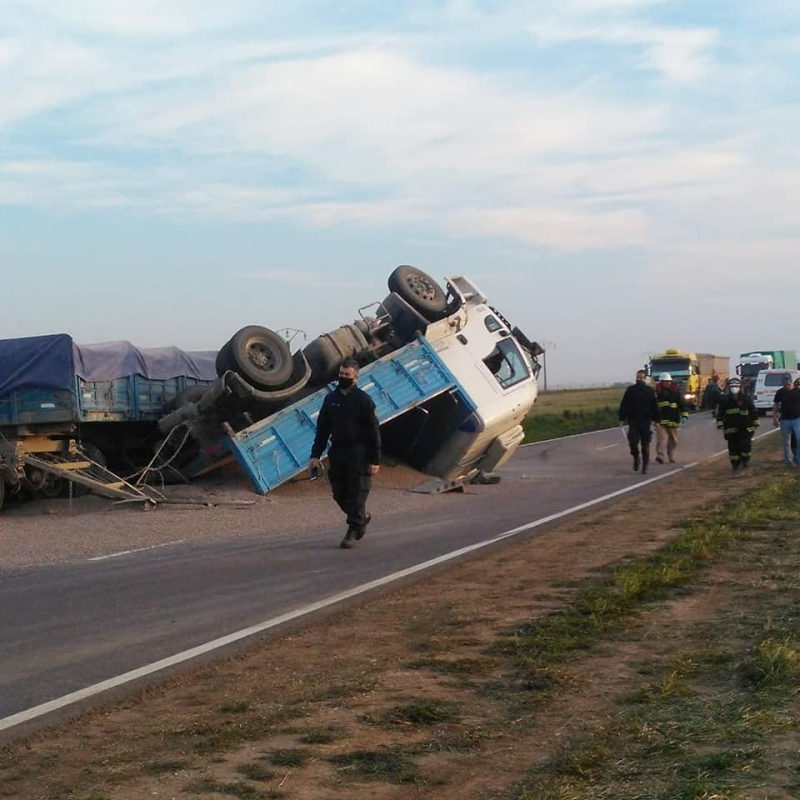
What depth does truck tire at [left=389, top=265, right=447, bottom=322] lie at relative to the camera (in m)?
20.1

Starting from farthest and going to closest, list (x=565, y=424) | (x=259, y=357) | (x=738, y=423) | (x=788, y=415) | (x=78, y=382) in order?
(x=565, y=424), (x=788, y=415), (x=738, y=423), (x=259, y=357), (x=78, y=382)

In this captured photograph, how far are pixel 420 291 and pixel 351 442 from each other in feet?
30.2

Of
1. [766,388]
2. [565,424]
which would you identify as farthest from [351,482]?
[766,388]

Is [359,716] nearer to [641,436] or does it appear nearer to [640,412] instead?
[640,412]

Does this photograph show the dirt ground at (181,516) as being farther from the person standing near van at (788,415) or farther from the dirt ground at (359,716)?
the person standing near van at (788,415)

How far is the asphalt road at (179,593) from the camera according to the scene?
674 cm

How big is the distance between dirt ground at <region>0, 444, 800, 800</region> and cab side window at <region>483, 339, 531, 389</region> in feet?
37.3

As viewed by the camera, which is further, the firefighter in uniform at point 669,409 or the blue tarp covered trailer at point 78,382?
the firefighter in uniform at point 669,409

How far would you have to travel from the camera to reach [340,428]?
11.5m

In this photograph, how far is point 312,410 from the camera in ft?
58.2

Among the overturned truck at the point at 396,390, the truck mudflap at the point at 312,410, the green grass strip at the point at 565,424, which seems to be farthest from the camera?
the green grass strip at the point at 565,424

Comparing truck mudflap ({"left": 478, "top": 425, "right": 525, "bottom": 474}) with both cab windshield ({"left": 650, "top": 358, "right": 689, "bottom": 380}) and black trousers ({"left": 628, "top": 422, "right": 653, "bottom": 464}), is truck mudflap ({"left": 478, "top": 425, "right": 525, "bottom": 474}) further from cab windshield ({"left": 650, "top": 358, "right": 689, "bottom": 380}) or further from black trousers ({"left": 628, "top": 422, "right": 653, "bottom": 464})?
cab windshield ({"left": 650, "top": 358, "right": 689, "bottom": 380})

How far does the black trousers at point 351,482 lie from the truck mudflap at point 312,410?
551 centimetres

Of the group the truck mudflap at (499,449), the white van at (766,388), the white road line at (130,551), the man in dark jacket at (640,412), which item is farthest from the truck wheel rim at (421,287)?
the white van at (766,388)
